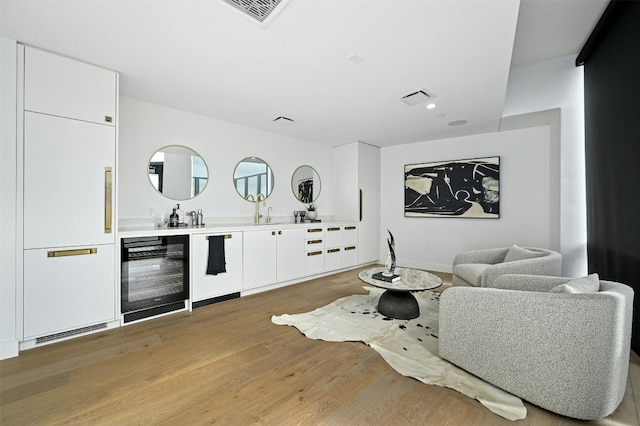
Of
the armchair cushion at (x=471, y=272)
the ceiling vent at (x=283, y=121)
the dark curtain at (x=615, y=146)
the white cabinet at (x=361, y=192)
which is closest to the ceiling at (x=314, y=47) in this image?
the ceiling vent at (x=283, y=121)

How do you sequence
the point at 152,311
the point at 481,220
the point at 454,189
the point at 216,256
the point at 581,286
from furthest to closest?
the point at 454,189 < the point at 481,220 < the point at 216,256 < the point at 152,311 < the point at 581,286

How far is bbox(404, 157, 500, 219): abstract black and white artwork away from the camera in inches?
181

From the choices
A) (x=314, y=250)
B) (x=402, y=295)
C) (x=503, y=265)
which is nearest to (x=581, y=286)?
(x=503, y=265)

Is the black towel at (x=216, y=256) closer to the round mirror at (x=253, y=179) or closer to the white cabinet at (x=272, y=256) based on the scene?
the white cabinet at (x=272, y=256)

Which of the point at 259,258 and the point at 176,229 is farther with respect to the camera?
the point at 259,258

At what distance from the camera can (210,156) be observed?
13.3 ft

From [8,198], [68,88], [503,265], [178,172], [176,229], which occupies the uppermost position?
[68,88]

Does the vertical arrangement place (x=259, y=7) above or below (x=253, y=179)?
above

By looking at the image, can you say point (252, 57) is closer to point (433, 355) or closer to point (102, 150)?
point (102, 150)

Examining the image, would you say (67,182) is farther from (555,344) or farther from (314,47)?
(555,344)

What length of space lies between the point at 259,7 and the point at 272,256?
9.88ft

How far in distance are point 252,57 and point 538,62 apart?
3.86m

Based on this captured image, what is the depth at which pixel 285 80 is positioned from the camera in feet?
9.21

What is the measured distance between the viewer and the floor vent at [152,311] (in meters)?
2.82
